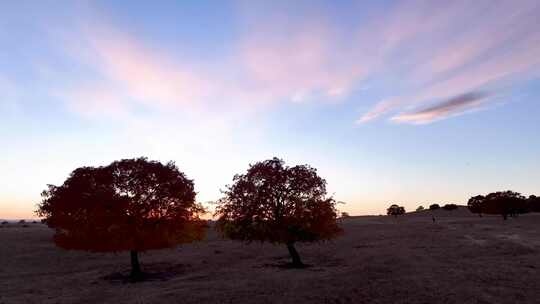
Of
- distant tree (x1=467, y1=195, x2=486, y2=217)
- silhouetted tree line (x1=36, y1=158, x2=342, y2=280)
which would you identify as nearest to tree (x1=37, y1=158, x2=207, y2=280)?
silhouetted tree line (x1=36, y1=158, x2=342, y2=280)

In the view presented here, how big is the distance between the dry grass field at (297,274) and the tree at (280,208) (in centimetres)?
301

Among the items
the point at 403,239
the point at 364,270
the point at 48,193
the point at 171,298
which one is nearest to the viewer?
the point at 171,298

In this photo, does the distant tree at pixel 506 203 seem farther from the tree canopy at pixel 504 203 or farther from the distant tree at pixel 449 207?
the distant tree at pixel 449 207

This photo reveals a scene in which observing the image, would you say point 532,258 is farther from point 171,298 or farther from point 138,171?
point 138,171

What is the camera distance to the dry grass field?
2783 centimetres

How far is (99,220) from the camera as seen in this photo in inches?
1561

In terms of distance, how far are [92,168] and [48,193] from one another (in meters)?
4.87

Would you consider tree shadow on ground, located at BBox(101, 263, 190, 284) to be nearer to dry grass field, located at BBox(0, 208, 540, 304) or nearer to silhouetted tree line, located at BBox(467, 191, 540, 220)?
dry grass field, located at BBox(0, 208, 540, 304)

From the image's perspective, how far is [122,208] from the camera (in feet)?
131

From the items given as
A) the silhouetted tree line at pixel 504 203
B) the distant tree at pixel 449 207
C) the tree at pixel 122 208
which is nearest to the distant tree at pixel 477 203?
the silhouetted tree line at pixel 504 203

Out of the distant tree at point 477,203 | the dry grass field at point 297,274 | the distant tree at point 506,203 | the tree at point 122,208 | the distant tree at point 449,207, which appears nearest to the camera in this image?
the dry grass field at point 297,274

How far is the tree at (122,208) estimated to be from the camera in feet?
130

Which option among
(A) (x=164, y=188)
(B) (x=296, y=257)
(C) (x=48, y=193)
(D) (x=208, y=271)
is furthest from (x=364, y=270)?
(C) (x=48, y=193)

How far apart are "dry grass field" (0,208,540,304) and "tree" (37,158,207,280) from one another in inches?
139
